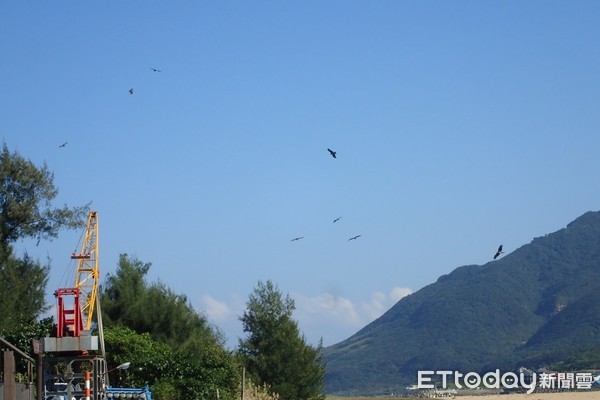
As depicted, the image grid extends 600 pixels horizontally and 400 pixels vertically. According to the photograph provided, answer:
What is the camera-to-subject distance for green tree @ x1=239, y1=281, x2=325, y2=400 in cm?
6250

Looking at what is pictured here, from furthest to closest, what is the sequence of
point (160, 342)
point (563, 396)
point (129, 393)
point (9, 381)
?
point (563, 396) → point (160, 342) → point (129, 393) → point (9, 381)

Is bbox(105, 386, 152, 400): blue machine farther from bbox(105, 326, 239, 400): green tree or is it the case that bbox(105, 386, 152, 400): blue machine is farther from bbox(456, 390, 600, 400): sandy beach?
bbox(456, 390, 600, 400): sandy beach

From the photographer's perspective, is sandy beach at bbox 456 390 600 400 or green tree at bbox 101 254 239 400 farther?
sandy beach at bbox 456 390 600 400

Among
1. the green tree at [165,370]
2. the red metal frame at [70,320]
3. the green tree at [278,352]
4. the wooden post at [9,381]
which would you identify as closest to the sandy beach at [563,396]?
the green tree at [278,352]

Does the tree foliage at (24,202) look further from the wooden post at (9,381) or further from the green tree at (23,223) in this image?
the wooden post at (9,381)

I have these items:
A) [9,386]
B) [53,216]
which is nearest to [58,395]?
[9,386]

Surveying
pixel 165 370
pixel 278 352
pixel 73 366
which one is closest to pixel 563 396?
pixel 278 352

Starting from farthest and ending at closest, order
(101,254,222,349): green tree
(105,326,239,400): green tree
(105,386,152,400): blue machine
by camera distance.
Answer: (101,254,222,349): green tree
(105,326,239,400): green tree
(105,386,152,400): blue machine

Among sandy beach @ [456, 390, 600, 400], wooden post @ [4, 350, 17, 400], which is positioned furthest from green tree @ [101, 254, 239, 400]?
sandy beach @ [456, 390, 600, 400]

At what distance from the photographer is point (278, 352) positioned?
63.3 metres

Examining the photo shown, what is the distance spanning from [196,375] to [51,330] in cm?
731

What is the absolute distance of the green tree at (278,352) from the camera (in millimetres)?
62500

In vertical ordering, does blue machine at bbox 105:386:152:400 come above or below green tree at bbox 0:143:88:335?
below

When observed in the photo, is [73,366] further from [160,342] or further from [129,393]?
[160,342]
